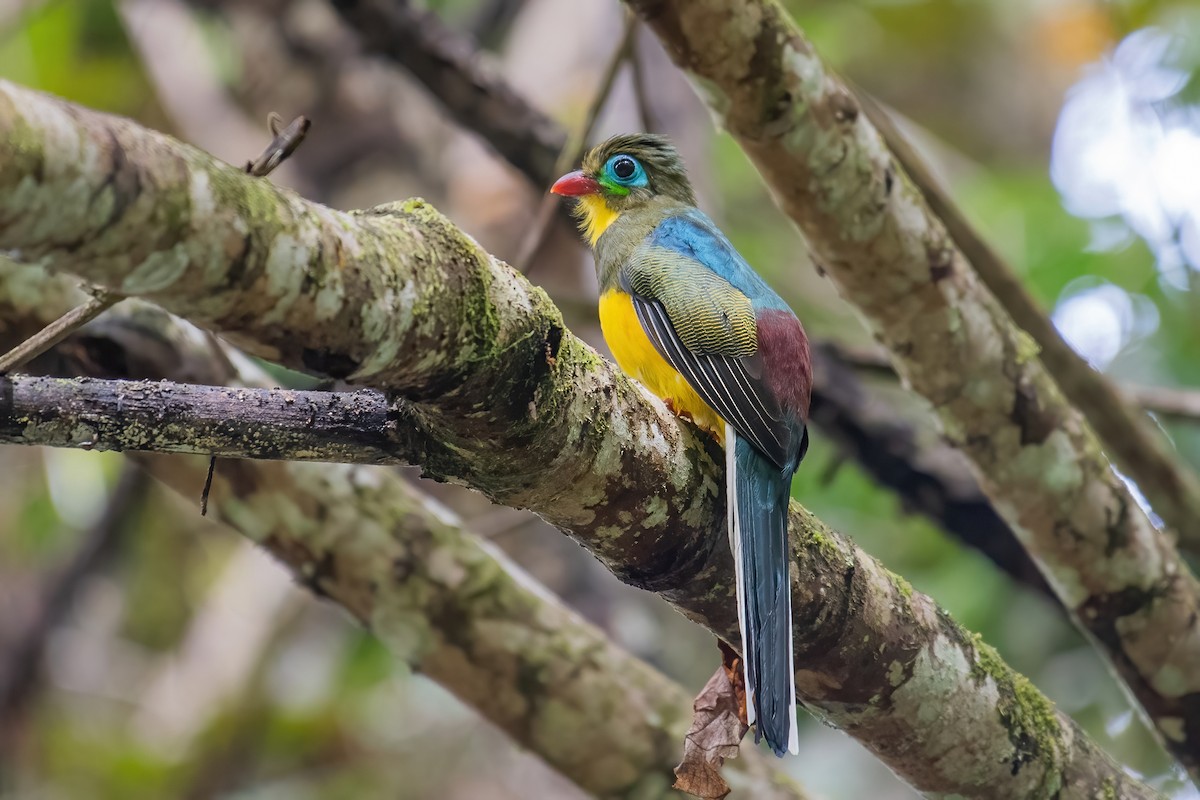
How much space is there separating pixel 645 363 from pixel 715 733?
92cm

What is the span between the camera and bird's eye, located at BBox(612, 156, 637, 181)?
12.2 ft

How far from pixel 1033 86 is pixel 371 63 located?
4.83 meters

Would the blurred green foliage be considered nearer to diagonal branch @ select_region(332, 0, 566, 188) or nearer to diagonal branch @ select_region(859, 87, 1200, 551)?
diagonal branch @ select_region(859, 87, 1200, 551)

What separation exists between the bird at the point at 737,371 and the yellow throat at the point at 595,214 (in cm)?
12

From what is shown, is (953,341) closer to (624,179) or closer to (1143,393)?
(624,179)

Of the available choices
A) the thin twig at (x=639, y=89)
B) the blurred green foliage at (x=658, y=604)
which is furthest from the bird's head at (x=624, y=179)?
the blurred green foliage at (x=658, y=604)

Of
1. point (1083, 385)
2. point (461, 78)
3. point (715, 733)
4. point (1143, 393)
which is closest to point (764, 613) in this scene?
point (715, 733)

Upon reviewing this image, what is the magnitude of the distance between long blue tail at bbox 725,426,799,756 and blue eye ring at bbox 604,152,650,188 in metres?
1.68

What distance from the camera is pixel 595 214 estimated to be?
12.4 feet

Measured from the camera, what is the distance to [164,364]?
115 inches

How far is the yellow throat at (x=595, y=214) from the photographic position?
3715mm

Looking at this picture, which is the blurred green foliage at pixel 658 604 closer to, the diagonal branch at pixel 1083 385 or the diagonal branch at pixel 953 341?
the diagonal branch at pixel 1083 385

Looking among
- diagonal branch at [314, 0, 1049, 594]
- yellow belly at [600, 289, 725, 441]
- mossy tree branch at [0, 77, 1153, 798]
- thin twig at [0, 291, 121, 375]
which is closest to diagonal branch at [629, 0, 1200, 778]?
yellow belly at [600, 289, 725, 441]

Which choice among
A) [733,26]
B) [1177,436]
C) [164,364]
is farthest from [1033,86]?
[164,364]
